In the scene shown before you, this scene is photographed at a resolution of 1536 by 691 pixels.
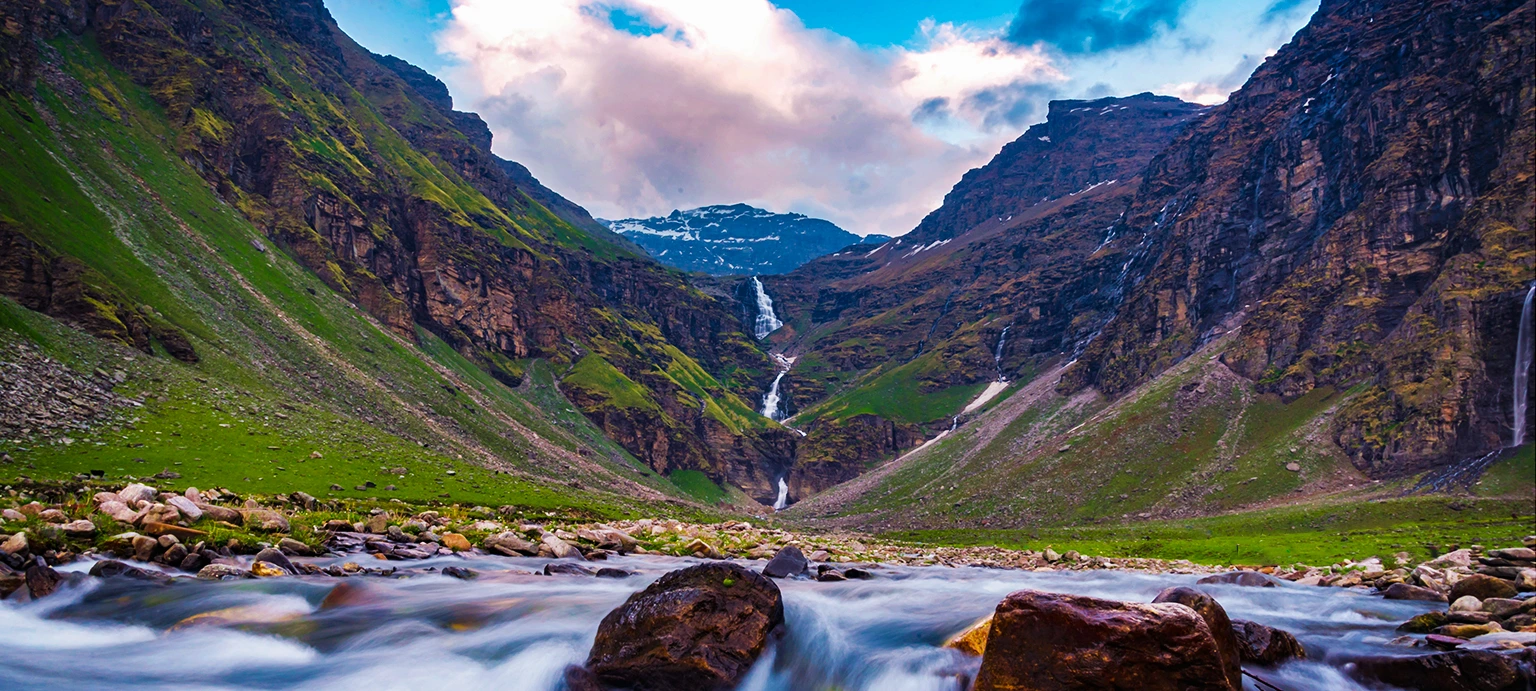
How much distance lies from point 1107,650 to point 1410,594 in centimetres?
2348

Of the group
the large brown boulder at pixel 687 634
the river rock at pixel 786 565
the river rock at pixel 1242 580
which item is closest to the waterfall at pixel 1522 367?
the river rock at pixel 1242 580

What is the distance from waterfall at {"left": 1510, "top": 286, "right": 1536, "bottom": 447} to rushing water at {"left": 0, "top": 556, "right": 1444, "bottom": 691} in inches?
3727

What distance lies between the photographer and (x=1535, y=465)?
3036 inches

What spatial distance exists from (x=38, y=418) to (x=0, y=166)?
47688 millimetres

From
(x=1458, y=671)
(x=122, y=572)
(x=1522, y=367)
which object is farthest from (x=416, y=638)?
(x=1522, y=367)

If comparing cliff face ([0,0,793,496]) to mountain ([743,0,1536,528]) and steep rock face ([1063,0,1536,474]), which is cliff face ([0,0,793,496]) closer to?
mountain ([743,0,1536,528])

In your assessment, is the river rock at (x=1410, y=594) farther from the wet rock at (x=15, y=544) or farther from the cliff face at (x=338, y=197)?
the cliff face at (x=338, y=197)

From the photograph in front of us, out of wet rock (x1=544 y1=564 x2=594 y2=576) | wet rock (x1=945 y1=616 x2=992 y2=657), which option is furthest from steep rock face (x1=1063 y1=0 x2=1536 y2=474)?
wet rock (x1=544 y1=564 x2=594 y2=576)

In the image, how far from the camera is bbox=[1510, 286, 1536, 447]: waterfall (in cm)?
8356

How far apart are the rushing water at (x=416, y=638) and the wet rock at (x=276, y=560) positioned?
861 mm

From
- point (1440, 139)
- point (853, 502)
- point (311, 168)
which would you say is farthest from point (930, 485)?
point (311, 168)

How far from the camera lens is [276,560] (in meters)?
18.1

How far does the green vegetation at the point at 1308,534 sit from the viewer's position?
1884 inches

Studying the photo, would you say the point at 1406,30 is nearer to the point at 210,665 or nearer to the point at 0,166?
the point at 210,665
